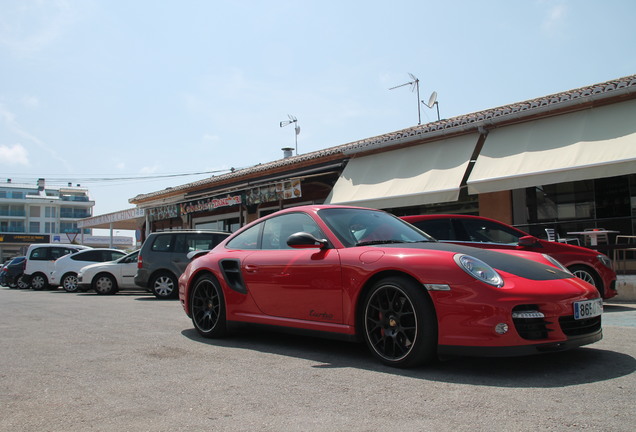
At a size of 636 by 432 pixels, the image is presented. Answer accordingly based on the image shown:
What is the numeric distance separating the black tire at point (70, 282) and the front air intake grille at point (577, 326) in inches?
666

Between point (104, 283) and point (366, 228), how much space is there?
12414 mm

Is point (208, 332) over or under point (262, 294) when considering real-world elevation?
under

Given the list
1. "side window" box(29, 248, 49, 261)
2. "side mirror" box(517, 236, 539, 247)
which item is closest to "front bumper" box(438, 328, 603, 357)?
"side mirror" box(517, 236, 539, 247)

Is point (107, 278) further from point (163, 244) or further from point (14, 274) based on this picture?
point (14, 274)

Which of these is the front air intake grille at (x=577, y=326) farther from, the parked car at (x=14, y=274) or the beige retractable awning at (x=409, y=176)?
the parked car at (x=14, y=274)

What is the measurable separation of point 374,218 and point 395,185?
26.6 ft

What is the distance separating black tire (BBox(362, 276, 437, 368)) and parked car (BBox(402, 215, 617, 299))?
375 centimetres

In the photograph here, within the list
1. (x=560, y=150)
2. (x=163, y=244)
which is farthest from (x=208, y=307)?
(x=560, y=150)

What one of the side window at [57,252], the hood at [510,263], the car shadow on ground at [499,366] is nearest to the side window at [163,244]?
the side window at [57,252]

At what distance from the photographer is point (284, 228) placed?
5301 millimetres

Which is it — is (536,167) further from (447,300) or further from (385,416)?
(385,416)

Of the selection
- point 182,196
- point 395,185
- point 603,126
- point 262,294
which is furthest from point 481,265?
point 182,196

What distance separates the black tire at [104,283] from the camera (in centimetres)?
1523

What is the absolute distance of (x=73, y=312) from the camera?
8.68 metres
